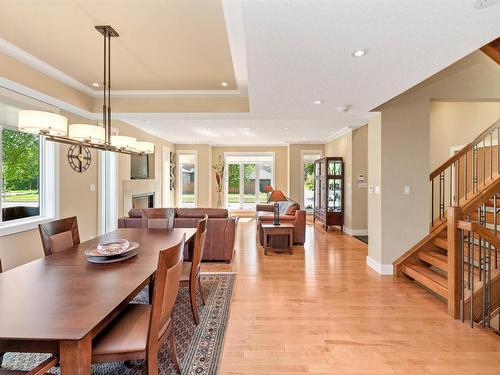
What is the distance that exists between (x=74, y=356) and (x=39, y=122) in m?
1.83

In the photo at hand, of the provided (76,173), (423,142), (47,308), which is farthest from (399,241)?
(76,173)

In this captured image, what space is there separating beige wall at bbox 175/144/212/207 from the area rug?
6.26 meters

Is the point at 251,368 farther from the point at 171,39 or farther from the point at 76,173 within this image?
the point at 76,173

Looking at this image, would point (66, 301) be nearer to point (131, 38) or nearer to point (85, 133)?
point (85, 133)

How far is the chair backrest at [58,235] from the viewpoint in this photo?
7.54 feet

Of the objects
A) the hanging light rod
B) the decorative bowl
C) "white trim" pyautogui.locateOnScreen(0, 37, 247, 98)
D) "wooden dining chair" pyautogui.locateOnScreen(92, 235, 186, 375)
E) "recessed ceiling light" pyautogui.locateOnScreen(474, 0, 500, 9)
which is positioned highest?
"white trim" pyautogui.locateOnScreen(0, 37, 247, 98)

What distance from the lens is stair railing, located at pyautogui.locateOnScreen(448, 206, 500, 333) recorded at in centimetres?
247

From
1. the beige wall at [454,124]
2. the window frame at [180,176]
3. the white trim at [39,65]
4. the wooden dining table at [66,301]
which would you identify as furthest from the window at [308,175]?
the wooden dining table at [66,301]

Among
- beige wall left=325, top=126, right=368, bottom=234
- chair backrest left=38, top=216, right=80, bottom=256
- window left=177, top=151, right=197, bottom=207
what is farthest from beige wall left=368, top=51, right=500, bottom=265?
window left=177, top=151, right=197, bottom=207

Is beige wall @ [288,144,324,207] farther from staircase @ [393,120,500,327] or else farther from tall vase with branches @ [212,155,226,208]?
staircase @ [393,120,500,327]

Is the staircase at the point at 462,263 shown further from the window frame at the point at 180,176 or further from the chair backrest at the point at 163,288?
the window frame at the point at 180,176

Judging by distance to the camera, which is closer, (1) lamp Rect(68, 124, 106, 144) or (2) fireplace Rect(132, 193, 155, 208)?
(1) lamp Rect(68, 124, 106, 144)

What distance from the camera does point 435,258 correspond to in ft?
10.8

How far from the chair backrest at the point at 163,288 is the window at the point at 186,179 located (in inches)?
319
